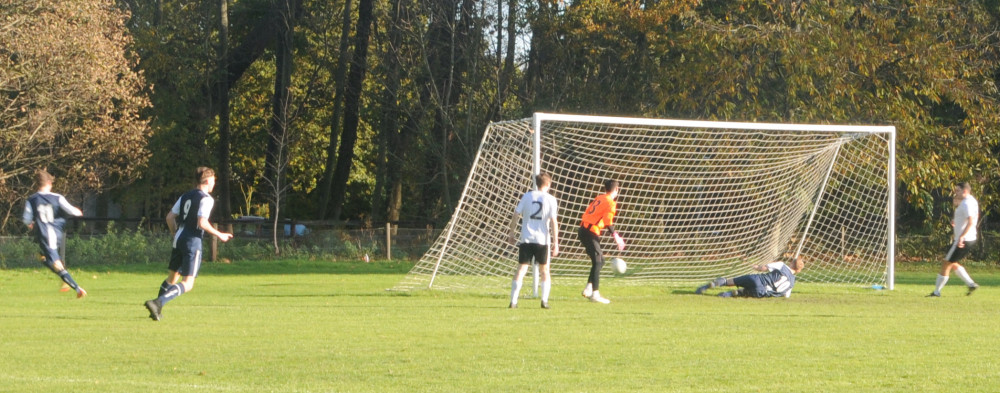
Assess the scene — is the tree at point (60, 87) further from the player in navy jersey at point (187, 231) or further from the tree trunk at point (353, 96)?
the player in navy jersey at point (187, 231)

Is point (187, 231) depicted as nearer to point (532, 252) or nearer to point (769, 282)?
point (532, 252)

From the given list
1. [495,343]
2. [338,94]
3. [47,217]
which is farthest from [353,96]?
[495,343]

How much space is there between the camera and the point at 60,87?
2627 cm

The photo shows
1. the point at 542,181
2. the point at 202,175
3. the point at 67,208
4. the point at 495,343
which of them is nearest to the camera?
the point at 495,343

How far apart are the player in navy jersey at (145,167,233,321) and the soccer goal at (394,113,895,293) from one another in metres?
5.00

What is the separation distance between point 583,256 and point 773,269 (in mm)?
6181

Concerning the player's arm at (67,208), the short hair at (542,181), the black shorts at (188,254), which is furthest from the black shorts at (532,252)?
the player's arm at (67,208)

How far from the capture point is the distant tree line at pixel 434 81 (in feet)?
88.5

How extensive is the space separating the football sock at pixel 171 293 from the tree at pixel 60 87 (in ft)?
47.1

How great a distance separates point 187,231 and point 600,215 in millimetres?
5589

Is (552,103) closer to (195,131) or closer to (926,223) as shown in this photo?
(926,223)

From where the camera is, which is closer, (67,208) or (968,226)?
(67,208)

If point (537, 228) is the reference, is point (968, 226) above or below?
above

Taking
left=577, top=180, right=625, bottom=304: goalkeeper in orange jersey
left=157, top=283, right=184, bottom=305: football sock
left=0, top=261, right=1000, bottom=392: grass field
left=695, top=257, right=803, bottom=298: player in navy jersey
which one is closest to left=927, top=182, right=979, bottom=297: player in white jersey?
left=0, top=261, right=1000, bottom=392: grass field
